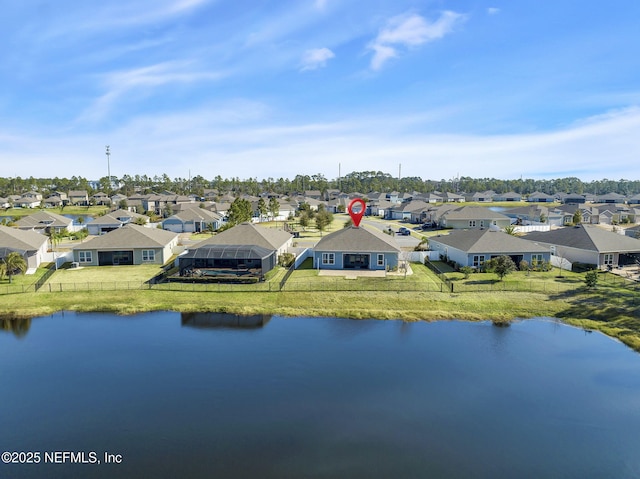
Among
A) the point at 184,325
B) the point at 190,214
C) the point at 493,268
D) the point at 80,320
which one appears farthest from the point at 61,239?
the point at 493,268

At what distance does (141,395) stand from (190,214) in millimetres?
65687

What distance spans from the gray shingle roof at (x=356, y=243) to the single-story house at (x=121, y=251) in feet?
63.2

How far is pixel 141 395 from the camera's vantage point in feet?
69.9

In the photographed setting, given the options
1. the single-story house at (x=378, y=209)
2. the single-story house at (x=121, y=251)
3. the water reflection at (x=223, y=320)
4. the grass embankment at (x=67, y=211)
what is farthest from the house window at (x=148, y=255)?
the grass embankment at (x=67, y=211)

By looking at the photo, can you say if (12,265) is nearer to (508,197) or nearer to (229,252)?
(229,252)

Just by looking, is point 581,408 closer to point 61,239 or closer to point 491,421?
point 491,421

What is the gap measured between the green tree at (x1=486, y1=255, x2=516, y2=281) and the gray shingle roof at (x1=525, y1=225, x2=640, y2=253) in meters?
9.98

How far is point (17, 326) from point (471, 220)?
73.8 m

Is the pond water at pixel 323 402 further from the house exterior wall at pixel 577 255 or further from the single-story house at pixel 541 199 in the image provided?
the single-story house at pixel 541 199

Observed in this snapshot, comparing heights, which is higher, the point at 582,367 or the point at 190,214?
the point at 190,214

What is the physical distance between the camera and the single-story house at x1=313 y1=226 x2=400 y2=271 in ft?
152

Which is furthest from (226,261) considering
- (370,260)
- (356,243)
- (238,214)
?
(238,214)

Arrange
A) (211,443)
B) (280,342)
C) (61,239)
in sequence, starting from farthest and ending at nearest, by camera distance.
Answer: (61,239), (280,342), (211,443)

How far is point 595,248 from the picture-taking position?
1804 inches
